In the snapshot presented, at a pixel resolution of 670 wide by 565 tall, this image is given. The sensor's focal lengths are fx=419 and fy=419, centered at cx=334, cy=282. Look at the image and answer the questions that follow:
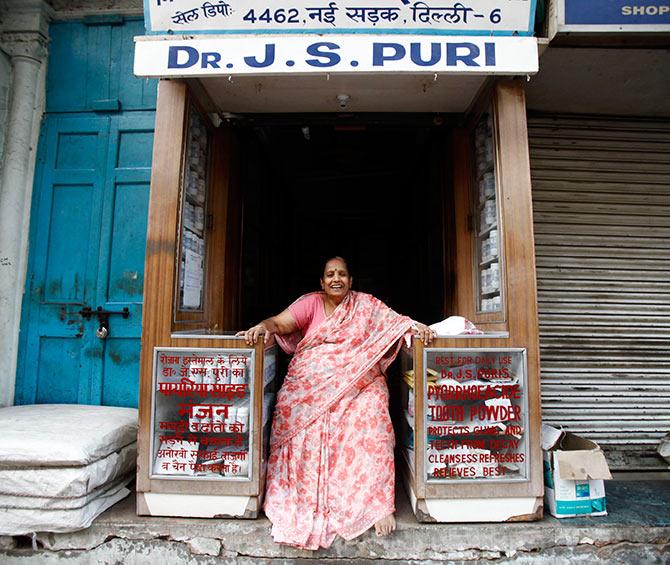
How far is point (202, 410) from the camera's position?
8.55 ft

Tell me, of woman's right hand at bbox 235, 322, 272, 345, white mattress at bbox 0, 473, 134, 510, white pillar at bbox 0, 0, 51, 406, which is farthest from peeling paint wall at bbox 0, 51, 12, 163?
woman's right hand at bbox 235, 322, 272, 345

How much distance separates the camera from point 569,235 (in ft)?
12.2

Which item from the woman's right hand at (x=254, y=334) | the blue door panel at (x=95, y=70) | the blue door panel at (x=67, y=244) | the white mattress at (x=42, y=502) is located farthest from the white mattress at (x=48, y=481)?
the blue door panel at (x=95, y=70)

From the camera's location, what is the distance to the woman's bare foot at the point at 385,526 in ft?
7.91

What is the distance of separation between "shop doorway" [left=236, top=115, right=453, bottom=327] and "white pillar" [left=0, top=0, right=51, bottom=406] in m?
1.86

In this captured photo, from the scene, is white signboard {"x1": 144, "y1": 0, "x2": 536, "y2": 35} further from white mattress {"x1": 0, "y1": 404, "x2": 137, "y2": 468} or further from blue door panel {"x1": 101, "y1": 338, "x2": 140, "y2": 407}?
white mattress {"x1": 0, "y1": 404, "x2": 137, "y2": 468}

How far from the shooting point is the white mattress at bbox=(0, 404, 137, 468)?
2389 millimetres

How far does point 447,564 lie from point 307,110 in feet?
10.8

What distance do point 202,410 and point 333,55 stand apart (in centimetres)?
233

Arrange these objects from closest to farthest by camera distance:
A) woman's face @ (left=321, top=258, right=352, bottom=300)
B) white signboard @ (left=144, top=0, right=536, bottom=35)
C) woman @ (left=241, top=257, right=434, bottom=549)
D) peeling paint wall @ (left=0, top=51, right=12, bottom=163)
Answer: woman @ (left=241, top=257, right=434, bottom=549), white signboard @ (left=144, top=0, right=536, bottom=35), woman's face @ (left=321, top=258, right=352, bottom=300), peeling paint wall @ (left=0, top=51, right=12, bottom=163)

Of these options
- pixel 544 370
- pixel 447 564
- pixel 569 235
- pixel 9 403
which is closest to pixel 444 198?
pixel 569 235

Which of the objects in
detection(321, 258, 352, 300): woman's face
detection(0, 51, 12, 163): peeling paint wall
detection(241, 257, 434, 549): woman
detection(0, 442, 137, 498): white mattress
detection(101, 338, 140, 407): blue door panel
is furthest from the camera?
detection(0, 51, 12, 163): peeling paint wall

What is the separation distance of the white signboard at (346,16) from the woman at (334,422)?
1610 millimetres

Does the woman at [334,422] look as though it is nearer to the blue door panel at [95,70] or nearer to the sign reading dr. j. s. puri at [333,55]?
the sign reading dr. j. s. puri at [333,55]
